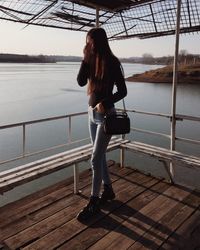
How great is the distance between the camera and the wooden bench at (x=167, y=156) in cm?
341

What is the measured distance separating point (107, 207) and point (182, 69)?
34.9m

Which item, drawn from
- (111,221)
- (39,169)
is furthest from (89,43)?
(111,221)

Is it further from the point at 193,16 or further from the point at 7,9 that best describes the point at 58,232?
the point at 193,16

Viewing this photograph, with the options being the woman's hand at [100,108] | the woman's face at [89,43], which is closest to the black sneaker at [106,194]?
the woman's hand at [100,108]

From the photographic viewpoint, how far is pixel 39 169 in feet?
10.1

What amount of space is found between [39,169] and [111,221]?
0.90 metres

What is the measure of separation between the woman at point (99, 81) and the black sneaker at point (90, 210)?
0.39ft

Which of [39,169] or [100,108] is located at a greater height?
[100,108]

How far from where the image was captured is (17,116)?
16.3m

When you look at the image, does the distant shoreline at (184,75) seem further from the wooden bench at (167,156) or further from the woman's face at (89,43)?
the woman's face at (89,43)

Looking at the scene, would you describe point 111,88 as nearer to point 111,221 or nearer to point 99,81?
point 99,81

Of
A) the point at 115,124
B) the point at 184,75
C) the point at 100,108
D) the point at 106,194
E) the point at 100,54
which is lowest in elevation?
the point at 106,194

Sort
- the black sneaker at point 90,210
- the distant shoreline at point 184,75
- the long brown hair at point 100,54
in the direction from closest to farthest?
the long brown hair at point 100,54 → the black sneaker at point 90,210 → the distant shoreline at point 184,75

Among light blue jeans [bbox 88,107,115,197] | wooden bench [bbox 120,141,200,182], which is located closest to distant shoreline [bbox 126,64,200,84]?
wooden bench [bbox 120,141,200,182]
